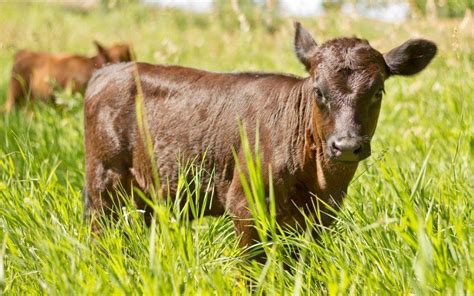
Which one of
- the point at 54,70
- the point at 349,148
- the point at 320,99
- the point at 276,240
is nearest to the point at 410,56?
the point at 320,99

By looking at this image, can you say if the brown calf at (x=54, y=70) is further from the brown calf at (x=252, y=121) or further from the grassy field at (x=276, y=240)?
the brown calf at (x=252, y=121)

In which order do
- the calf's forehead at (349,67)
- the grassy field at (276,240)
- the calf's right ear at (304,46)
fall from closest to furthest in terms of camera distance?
the grassy field at (276,240) → the calf's forehead at (349,67) → the calf's right ear at (304,46)

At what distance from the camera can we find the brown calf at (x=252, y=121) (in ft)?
12.6

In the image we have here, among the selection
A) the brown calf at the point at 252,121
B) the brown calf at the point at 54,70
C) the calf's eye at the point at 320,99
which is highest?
the calf's eye at the point at 320,99

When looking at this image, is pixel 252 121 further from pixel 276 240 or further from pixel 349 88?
pixel 276 240

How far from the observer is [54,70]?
9.93 metres

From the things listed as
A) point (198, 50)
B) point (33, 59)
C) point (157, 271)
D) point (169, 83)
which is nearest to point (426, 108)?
point (169, 83)

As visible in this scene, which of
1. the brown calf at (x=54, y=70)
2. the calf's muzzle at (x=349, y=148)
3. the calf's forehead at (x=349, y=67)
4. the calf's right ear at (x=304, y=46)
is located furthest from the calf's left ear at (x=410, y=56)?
the brown calf at (x=54, y=70)

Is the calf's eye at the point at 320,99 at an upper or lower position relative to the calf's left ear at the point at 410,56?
lower

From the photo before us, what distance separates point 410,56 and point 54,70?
6.63 m

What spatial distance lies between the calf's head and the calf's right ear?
9cm

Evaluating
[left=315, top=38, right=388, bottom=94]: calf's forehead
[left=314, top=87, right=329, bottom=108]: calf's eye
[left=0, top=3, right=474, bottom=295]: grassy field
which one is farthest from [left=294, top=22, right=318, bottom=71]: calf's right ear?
[left=0, top=3, right=474, bottom=295]: grassy field

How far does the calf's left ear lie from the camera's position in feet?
13.5

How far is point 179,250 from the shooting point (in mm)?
3100
